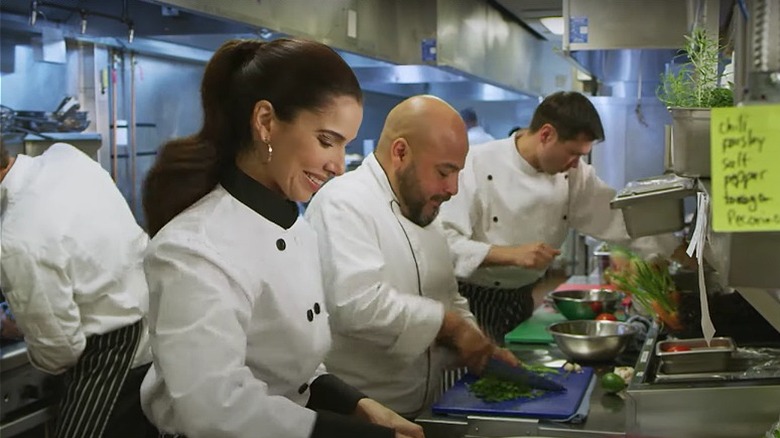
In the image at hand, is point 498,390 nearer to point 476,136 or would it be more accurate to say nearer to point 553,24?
point 553,24

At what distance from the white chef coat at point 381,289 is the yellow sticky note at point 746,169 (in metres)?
1.32

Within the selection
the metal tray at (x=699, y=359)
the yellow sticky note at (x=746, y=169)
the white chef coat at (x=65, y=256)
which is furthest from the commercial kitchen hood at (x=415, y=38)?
the yellow sticky note at (x=746, y=169)

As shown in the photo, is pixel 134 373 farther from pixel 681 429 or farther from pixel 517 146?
pixel 681 429

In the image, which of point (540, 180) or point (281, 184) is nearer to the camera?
point (281, 184)

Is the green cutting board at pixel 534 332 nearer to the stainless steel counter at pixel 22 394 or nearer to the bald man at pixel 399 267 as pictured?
the bald man at pixel 399 267

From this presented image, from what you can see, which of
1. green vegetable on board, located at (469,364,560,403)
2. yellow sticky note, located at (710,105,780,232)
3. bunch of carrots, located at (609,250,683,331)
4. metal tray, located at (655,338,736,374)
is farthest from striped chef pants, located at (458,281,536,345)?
yellow sticky note, located at (710,105,780,232)

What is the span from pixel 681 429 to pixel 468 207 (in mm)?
2059

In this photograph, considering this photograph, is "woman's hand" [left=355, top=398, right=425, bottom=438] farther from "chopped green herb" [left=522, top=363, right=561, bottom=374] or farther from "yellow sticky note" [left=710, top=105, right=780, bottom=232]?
"yellow sticky note" [left=710, top=105, right=780, bottom=232]

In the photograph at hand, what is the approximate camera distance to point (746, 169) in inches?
38.4

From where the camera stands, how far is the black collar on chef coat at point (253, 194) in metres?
1.62

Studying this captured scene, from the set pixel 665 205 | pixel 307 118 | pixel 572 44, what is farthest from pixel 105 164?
pixel 665 205

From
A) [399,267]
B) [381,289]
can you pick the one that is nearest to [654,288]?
[399,267]

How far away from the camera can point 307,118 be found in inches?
63.3

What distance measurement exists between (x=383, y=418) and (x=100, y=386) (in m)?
1.66
